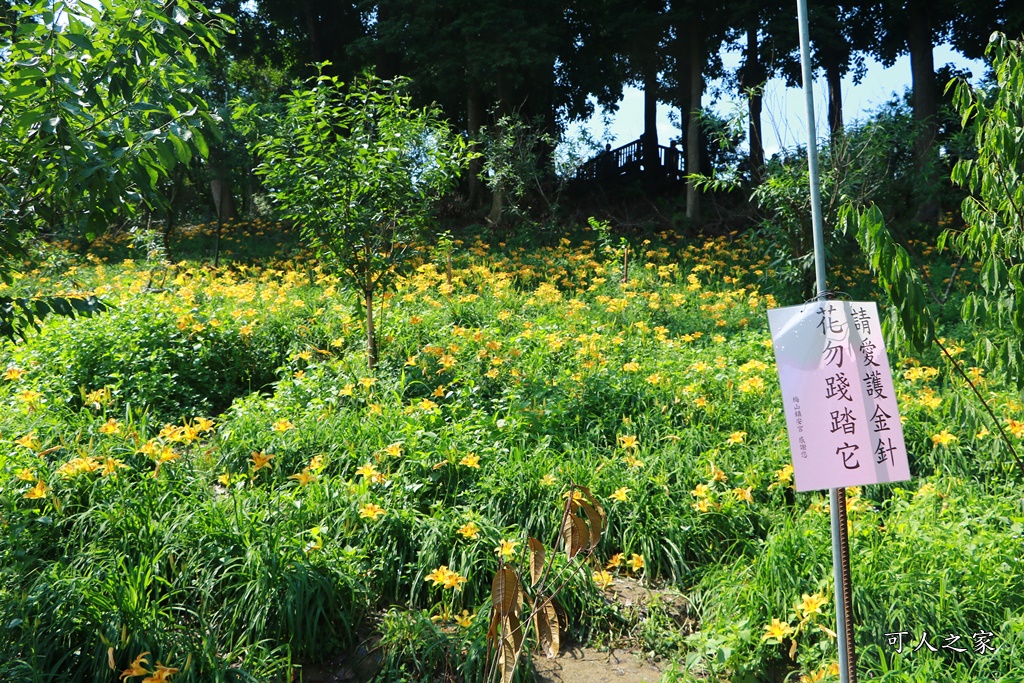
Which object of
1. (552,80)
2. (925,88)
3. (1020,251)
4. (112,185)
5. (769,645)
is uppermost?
(552,80)

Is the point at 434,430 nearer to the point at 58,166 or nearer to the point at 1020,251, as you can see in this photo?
the point at 58,166

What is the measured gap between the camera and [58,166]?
102 inches

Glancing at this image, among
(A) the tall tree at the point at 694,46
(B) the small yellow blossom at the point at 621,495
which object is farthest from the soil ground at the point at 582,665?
(A) the tall tree at the point at 694,46

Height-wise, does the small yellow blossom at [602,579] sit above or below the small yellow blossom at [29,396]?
below

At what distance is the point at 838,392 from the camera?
2.36 meters

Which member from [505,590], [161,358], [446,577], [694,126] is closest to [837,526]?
[505,590]

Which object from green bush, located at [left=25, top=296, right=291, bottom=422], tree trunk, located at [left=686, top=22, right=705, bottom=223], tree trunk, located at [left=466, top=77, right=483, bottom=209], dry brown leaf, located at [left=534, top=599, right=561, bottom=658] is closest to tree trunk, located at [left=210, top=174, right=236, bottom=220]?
tree trunk, located at [left=466, top=77, right=483, bottom=209]

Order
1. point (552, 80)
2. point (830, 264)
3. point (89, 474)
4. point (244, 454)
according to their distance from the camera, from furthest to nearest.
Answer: point (552, 80), point (830, 264), point (244, 454), point (89, 474)

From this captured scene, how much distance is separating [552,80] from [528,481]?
531 inches

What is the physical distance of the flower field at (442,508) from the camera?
9.99ft

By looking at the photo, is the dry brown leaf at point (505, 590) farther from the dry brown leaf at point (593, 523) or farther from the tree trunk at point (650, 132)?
the tree trunk at point (650, 132)

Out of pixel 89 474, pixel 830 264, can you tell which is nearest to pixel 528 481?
pixel 89 474

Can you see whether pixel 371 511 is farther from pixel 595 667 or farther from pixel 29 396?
pixel 29 396

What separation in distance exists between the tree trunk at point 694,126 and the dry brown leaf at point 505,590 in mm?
12886
